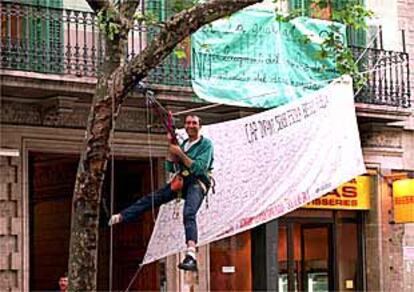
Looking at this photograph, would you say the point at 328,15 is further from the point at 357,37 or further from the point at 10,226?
the point at 10,226

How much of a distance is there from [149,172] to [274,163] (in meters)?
3.51

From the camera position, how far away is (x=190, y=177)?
13.6 m

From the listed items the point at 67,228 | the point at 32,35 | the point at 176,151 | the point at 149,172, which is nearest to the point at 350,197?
the point at 149,172

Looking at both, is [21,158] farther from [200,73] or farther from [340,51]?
[340,51]

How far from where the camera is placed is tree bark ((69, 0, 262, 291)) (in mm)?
11828

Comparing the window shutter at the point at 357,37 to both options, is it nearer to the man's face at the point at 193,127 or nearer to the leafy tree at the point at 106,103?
the man's face at the point at 193,127

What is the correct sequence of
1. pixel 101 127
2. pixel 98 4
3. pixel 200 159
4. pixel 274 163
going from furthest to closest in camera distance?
1. pixel 274 163
2. pixel 200 159
3. pixel 98 4
4. pixel 101 127

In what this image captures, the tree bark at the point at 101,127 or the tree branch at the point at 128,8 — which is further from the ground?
the tree branch at the point at 128,8

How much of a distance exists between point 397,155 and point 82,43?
21.5 feet

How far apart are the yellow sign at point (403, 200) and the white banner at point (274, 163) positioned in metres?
4.79

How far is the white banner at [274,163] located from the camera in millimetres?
15695

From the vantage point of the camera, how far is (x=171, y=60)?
18.2 meters

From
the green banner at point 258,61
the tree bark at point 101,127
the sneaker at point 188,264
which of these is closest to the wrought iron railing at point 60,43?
the green banner at point 258,61

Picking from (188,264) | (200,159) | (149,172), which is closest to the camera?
(188,264)
